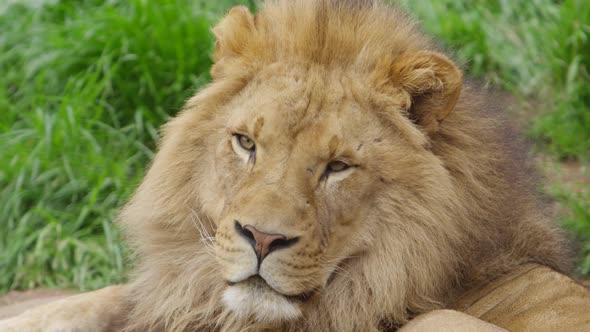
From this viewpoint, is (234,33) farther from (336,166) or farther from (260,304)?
(260,304)

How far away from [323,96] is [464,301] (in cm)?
96

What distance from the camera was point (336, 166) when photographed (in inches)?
137

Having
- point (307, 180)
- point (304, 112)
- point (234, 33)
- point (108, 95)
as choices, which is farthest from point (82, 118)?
point (307, 180)

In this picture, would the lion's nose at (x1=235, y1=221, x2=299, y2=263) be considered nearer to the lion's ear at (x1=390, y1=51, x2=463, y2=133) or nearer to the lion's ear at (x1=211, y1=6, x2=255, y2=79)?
the lion's ear at (x1=390, y1=51, x2=463, y2=133)

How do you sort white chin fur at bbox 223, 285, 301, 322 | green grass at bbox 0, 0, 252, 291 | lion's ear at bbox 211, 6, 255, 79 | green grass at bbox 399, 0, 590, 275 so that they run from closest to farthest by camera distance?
white chin fur at bbox 223, 285, 301, 322 → lion's ear at bbox 211, 6, 255, 79 → green grass at bbox 0, 0, 252, 291 → green grass at bbox 399, 0, 590, 275

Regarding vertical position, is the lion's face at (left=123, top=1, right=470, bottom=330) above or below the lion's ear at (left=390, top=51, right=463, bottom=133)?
below

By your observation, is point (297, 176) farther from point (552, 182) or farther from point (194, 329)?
point (552, 182)

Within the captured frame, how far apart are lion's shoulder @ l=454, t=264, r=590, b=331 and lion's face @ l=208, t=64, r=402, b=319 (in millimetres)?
570

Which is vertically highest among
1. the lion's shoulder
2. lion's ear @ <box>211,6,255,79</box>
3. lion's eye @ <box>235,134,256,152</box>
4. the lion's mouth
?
lion's ear @ <box>211,6,255,79</box>

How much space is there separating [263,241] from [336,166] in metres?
0.45

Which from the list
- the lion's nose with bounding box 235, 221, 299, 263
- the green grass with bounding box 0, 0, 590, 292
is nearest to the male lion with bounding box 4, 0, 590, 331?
the lion's nose with bounding box 235, 221, 299, 263

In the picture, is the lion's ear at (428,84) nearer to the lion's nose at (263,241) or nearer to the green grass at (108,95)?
the lion's nose at (263,241)

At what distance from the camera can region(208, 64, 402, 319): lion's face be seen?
327cm

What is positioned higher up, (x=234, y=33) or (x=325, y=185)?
(x=234, y=33)
